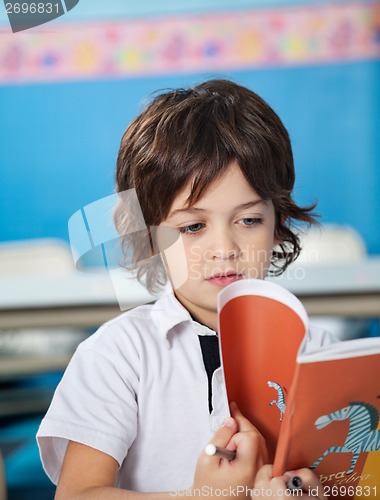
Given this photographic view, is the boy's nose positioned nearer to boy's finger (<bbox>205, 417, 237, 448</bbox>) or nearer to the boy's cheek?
the boy's cheek

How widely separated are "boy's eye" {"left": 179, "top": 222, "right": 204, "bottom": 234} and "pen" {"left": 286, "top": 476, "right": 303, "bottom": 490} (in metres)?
0.25

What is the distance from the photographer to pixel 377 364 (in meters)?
0.53

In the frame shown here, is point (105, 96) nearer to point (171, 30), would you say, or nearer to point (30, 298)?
point (171, 30)

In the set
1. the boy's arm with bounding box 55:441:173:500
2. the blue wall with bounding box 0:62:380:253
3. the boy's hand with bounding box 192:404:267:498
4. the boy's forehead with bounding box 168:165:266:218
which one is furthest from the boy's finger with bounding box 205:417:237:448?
the blue wall with bounding box 0:62:380:253

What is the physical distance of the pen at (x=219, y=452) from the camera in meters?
0.54

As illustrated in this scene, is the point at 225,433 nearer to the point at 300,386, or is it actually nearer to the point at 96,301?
the point at 300,386

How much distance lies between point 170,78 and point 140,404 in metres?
2.13

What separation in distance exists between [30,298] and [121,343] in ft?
2.85

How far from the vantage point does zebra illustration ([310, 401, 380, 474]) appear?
0.55m

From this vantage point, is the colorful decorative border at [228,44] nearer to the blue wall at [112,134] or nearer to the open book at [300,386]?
the blue wall at [112,134]

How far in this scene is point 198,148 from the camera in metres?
0.71

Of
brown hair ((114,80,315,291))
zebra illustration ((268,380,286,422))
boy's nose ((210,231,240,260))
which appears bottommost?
zebra illustration ((268,380,286,422))

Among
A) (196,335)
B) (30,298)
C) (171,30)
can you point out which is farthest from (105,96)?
(196,335)

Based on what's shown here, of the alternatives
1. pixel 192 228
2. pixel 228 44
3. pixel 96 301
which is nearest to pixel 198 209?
pixel 192 228
